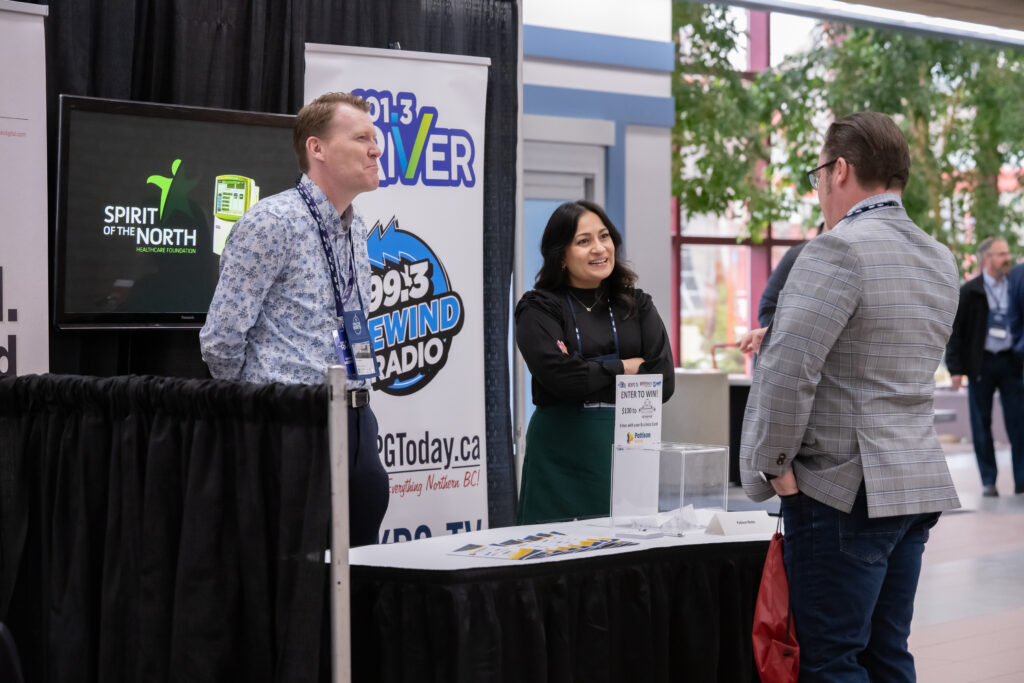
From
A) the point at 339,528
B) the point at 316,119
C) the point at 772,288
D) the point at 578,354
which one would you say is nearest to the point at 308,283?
the point at 316,119

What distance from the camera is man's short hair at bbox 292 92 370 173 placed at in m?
2.64

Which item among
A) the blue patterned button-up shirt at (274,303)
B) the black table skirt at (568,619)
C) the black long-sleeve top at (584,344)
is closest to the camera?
the black table skirt at (568,619)

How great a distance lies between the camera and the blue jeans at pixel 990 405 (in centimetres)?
769

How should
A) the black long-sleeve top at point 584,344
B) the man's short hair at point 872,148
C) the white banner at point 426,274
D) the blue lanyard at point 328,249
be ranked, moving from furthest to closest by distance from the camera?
1. the white banner at point 426,274
2. the black long-sleeve top at point 584,344
3. the blue lanyard at point 328,249
4. the man's short hair at point 872,148

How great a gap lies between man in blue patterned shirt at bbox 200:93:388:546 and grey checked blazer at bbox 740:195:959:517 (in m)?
0.80

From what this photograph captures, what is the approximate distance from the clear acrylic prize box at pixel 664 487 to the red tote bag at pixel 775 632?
0.28m

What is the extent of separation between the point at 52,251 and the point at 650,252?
3.59 m

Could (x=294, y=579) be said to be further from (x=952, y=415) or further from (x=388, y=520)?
(x=952, y=415)

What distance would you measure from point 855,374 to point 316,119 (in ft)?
4.24

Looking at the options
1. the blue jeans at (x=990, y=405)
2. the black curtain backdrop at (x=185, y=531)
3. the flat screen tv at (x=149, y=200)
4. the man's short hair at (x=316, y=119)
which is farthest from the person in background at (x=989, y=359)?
the black curtain backdrop at (x=185, y=531)

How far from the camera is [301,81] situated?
4.25 metres

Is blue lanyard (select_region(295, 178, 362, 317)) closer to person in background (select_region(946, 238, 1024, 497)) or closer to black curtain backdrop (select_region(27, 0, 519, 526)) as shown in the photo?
black curtain backdrop (select_region(27, 0, 519, 526))

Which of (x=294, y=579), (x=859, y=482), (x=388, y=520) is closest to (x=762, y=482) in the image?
(x=859, y=482)

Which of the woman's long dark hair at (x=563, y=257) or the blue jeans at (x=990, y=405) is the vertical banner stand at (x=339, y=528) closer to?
the woman's long dark hair at (x=563, y=257)
